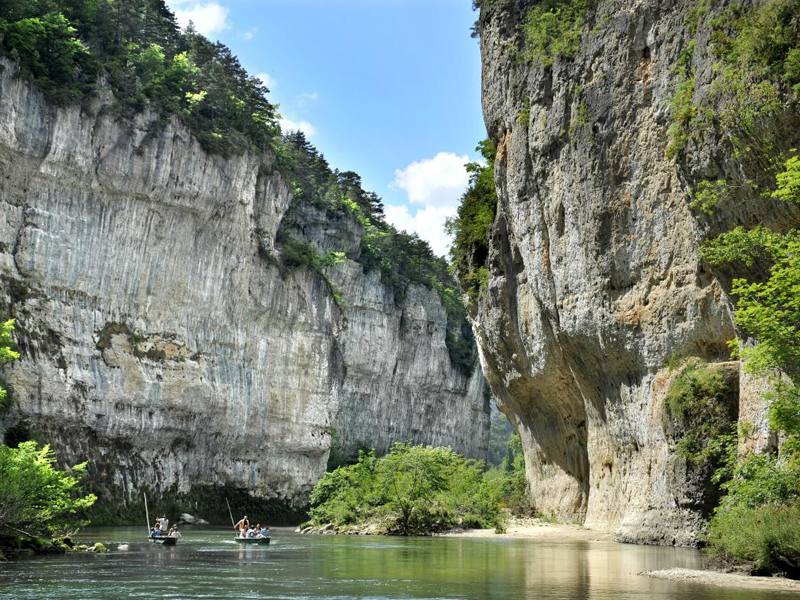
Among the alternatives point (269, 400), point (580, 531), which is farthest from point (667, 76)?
point (269, 400)

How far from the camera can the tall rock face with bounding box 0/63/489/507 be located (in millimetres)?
57875

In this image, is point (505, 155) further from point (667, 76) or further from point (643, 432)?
point (643, 432)

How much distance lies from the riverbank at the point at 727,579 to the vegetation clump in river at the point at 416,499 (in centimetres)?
2276

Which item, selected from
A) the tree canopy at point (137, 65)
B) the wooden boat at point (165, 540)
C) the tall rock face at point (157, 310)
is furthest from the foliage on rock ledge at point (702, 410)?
the tree canopy at point (137, 65)

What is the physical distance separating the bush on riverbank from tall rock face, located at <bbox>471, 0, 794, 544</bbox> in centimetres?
390

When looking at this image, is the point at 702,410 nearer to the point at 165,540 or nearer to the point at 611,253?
the point at 611,253

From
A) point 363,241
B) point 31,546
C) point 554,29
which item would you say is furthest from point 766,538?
point 363,241

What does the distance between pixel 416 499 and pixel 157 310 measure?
90.5 feet

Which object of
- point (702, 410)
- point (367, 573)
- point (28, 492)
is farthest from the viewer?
point (702, 410)

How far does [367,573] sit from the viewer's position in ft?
74.3

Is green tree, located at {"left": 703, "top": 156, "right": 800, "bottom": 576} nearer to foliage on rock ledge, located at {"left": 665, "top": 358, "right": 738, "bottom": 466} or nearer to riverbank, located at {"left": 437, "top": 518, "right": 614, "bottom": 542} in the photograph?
foliage on rock ledge, located at {"left": 665, "top": 358, "right": 738, "bottom": 466}

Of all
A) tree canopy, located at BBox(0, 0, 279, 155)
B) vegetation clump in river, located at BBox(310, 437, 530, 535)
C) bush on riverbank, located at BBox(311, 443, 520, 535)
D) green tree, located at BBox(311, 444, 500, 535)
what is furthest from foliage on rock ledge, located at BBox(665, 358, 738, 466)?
tree canopy, located at BBox(0, 0, 279, 155)

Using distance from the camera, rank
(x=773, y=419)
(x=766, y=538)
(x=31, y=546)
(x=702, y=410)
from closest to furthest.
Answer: (x=766, y=538)
(x=773, y=419)
(x=31, y=546)
(x=702, y=410)

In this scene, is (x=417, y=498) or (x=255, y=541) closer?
(x=255, y=541)
